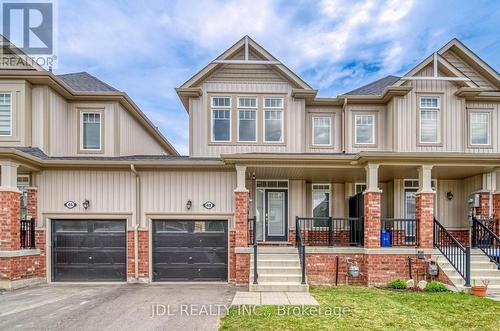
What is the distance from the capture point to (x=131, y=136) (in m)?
15.0

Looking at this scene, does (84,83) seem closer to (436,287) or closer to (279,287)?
(279,287)

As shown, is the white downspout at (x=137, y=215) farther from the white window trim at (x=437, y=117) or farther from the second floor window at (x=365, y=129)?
the white window trim at (x=437, y=117)

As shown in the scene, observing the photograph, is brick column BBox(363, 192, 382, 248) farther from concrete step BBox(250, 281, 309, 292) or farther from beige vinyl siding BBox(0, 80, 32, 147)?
beige vinyl siding BBox(0, 80, 32, 147)

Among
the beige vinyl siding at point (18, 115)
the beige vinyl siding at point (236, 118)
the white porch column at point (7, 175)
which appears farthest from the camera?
the beige vinyl siding at point (236, 118)

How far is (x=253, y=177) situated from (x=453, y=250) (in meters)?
6.36

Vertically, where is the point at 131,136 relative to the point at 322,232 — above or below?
above

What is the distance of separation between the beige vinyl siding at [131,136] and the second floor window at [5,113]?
3.29 meters

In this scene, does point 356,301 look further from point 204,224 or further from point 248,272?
point 204,224

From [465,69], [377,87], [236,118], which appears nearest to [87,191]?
[236,118]

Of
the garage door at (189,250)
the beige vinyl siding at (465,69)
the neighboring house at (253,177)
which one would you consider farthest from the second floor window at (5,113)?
the beige vinyl siding at (465,69)

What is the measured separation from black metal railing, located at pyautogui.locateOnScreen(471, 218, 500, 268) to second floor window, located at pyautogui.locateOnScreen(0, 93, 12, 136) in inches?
584

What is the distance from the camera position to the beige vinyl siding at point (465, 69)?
13516mm

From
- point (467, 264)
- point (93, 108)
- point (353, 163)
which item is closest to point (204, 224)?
point (353, 163)

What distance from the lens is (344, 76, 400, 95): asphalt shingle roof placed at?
13781 millimetres
